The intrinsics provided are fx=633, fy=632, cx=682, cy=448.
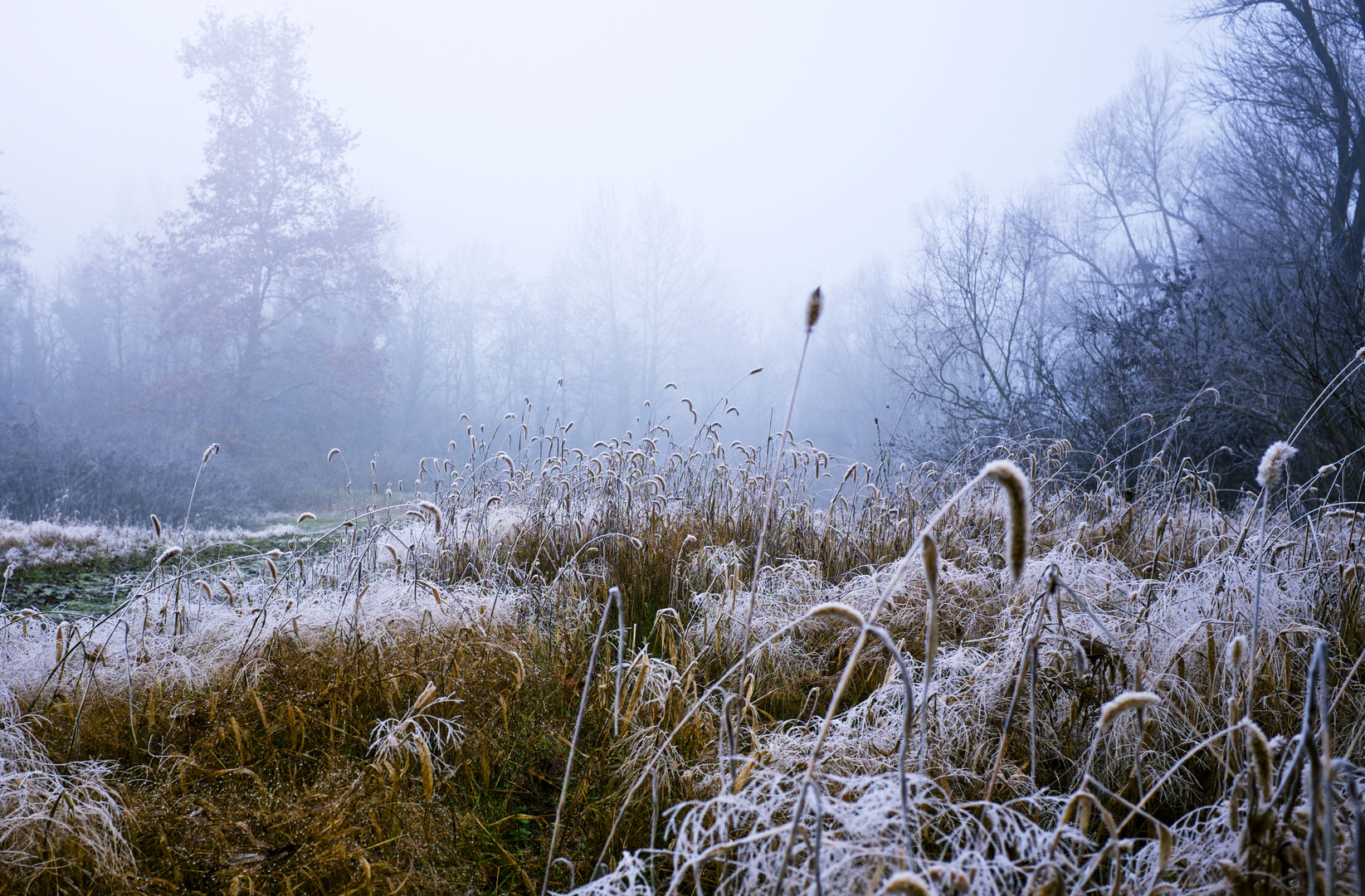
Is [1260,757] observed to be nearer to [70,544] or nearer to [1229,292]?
[70,544]

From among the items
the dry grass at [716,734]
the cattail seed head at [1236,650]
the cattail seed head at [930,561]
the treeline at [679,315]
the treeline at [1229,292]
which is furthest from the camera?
the treeline at [679,315]

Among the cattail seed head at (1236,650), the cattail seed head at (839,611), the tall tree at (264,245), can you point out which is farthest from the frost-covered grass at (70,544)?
the tall tree at (264,245)

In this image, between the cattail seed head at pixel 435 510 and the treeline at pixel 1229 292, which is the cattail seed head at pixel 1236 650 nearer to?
the cattail seed head at pixel 435 510

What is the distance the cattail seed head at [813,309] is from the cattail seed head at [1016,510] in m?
0.53

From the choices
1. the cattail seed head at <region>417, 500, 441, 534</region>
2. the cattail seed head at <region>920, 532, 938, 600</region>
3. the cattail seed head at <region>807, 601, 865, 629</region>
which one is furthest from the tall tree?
the cattail seed head at <region>920, 532, 938, 600</region>

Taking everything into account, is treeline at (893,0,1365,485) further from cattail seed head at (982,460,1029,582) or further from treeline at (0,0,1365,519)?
cattail seed head at (982,460,1029,582)

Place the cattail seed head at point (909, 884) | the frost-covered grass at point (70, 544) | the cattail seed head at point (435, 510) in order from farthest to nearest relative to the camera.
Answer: the frost-covered grass at point (70, 544), the cattail seed head at point (435, 510), the cattail seed head at point (909, 884)

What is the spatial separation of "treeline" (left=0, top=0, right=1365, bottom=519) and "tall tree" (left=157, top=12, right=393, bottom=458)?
78mm

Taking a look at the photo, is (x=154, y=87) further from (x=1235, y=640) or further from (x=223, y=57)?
(x=1235, y=640)

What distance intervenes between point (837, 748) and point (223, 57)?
2294cm

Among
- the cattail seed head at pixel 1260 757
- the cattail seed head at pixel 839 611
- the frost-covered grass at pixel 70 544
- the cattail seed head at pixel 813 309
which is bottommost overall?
the frost-covered grass at pixel 70 544

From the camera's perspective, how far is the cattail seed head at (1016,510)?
0.66 meters

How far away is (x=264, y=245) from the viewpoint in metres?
17.2

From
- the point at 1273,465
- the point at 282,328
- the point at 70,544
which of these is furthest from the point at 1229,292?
the point at 282,328
